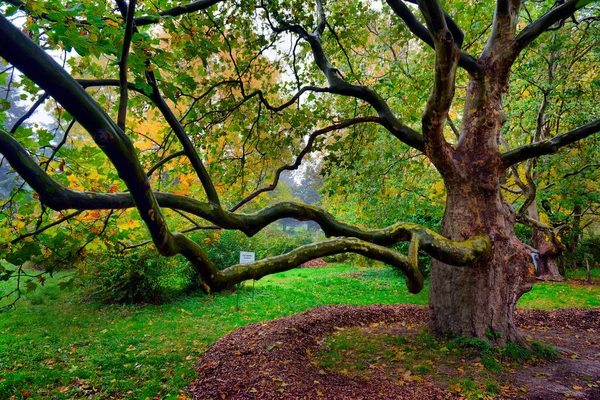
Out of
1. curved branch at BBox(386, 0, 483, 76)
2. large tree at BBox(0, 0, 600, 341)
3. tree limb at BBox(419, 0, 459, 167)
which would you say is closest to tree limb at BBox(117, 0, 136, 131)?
large tree at BBox(0, 0, 600, 341)

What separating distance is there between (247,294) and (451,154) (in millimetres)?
7641

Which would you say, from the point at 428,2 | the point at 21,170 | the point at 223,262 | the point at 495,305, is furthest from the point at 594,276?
the point at 21,170

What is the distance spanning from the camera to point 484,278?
508 cm

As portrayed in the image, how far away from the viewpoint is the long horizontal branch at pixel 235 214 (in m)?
1.89

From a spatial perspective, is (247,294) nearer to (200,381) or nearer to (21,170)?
(200,381)

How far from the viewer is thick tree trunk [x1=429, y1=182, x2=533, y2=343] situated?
5.08 metres

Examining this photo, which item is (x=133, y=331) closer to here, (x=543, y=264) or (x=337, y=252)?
(x=337, y=252)

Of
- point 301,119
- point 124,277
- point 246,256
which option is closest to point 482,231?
point 301,119

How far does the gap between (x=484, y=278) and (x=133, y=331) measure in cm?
650

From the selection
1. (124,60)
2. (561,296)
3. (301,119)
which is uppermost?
(301,119)

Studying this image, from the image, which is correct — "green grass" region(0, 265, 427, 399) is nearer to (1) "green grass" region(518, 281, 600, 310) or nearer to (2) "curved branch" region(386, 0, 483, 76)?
(1) "green grass" region(518, 281, 600, 310)

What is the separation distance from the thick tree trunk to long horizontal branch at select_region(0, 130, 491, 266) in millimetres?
373

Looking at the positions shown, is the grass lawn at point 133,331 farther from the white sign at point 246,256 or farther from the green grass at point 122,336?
the white sign at point 246,256

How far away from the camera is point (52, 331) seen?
6.68 meters
